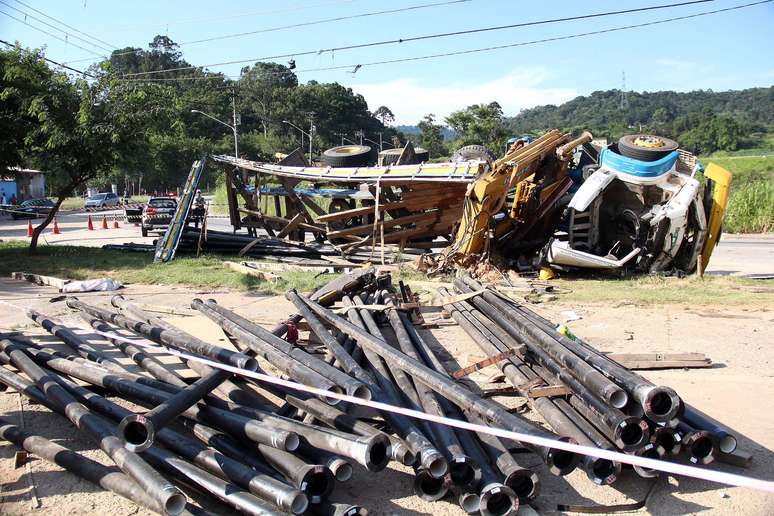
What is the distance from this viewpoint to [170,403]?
440 centimetres

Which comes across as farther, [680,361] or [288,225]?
[288,225]

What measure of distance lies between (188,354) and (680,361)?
17.6 feet

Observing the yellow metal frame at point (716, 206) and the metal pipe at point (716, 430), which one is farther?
the yellow metal frame at point (716, 206)

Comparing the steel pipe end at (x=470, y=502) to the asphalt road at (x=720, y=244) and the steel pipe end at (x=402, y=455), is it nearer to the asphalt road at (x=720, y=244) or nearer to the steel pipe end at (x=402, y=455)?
the steel pipe end at (x=402, y=455)

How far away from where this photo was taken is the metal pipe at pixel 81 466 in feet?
12.3

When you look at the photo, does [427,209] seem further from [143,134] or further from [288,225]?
[143,134]

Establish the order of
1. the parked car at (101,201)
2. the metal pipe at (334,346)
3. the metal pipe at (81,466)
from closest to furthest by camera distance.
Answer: the metal pipe at (81,466)
the metal pipe at (334,346)
the parked car at (101,201)

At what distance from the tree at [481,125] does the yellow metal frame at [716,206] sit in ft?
142

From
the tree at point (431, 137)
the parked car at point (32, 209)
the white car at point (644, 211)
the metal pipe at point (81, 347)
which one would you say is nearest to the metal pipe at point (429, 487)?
the metal pipe at point (81, 347)

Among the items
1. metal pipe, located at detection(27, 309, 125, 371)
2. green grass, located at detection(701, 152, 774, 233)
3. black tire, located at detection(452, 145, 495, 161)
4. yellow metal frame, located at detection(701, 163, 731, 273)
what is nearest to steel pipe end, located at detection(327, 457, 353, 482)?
metal pipe, located at detection(27, 309, 125, 371)

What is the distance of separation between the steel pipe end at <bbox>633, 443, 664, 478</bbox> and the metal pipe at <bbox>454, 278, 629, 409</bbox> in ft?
1.03

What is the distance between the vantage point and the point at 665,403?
4266mm

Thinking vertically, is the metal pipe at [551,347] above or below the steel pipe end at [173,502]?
above

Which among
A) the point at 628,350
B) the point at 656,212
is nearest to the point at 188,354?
the point at 628,350
